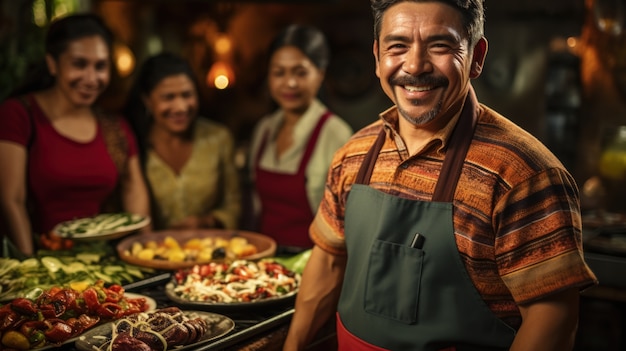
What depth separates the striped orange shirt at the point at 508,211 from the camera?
74.0 inches

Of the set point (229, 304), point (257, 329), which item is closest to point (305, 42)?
point (229, 304)

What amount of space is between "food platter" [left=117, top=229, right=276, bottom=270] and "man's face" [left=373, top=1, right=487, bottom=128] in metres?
1.42

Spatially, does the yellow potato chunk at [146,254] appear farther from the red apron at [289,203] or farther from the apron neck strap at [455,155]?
the apron neck strap at [455,155]

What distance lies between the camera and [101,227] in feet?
11.4

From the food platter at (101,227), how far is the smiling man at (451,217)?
4.81ft

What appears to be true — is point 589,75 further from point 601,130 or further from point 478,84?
Result: point 478,84

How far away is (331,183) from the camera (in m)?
2.50

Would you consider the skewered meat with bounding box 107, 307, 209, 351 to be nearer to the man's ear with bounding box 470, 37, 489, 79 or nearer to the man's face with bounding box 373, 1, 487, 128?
the man's face with bounding box 373, 1, 487, 128

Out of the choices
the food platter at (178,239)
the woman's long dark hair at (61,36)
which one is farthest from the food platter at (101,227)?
the woman's long dark hair at (61,36)

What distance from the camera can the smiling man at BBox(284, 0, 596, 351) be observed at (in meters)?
1.90

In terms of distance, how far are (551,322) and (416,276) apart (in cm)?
42

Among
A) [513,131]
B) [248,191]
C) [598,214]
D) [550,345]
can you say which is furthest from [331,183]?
[248,191]

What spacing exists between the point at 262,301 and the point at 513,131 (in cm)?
117

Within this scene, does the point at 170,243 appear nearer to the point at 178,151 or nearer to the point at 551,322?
the point at 178,151
